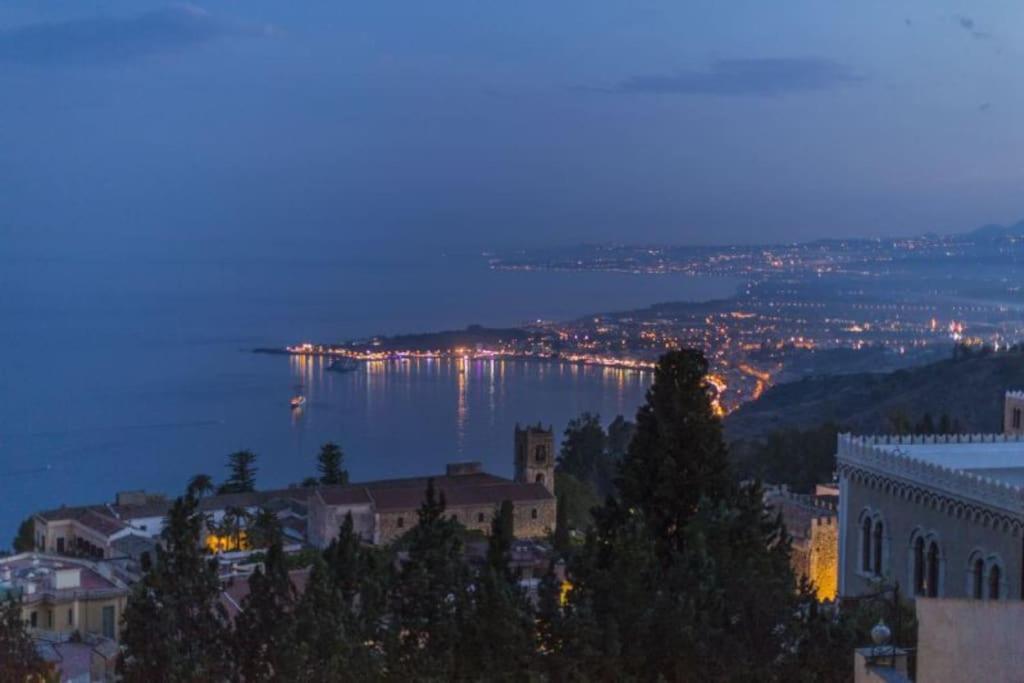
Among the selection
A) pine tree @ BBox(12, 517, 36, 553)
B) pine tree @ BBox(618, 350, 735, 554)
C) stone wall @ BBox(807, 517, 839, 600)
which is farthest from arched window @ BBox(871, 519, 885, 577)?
pine tree @ BBox(12, 517, 36, 553)

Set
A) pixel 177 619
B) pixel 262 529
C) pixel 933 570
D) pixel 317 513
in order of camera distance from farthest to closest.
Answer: pixel 317 513 → pixel 262 529 → pixel 933 570 → pixel 177 619

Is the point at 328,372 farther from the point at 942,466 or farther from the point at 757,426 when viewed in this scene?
the point at 942,466

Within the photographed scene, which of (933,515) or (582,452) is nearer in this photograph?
(933,515)

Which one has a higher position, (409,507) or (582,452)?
(409,507)

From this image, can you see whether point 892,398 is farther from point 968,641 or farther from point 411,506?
point 968,641

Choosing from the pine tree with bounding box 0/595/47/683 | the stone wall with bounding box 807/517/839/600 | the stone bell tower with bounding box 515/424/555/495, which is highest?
the pine tree with bounding box 0/595/47/683

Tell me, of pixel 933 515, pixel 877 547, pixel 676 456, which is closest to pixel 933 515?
pixel 933 515

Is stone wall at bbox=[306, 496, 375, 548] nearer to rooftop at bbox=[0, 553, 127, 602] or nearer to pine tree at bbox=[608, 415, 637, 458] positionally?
rooftop at bbox=[0, 553, 127, 602]

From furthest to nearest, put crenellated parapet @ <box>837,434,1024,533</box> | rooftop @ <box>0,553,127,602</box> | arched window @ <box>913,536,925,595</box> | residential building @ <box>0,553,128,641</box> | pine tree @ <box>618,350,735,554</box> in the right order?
rooftop @ <box>0,553,127,602</box>
residential building @ <box>0,553,128,641</box>
arched window @ <box>913,536,925,595</box>
crenellated parapet @ <box>837,434,1024,533</box>
pine tree @ <box>618,350,735,554</box>
